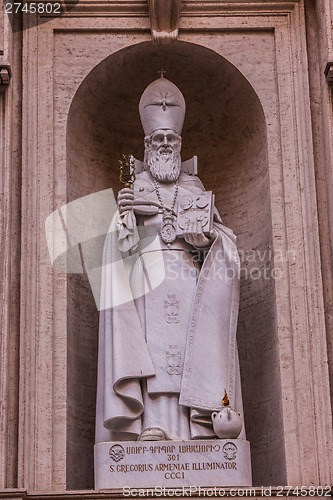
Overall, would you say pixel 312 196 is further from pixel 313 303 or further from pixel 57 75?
pixel 57 75

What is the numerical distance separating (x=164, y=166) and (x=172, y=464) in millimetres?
2350

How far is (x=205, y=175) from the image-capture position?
12.2 metres

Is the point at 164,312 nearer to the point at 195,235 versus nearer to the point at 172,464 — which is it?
the point at 195,235

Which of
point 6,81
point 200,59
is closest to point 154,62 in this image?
point 200,59

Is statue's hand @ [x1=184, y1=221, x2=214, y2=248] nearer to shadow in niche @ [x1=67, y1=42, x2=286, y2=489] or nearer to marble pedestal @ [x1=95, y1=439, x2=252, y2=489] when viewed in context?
shadow in niche @ [x1=67, y1=42, x2=286, y2=489]

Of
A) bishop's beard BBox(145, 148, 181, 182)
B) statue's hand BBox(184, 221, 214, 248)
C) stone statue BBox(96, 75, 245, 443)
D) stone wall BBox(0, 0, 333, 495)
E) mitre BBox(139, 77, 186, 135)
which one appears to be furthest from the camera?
mitre BBox(139, 77, 186, 135)

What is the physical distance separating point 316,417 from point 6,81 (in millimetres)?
3284

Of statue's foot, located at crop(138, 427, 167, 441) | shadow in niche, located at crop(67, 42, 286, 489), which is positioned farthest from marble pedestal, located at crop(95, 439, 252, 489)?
shadow in niche, located at crop(67, 42, 286, 489)

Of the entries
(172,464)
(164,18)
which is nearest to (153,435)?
(172,464)

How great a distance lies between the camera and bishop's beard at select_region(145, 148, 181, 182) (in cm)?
1126

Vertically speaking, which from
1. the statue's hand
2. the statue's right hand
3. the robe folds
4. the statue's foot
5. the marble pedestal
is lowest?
the marble pedestal

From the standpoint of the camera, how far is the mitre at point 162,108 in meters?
11.4

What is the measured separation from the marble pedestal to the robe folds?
0.26 meters

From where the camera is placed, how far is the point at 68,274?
36.3 feet
